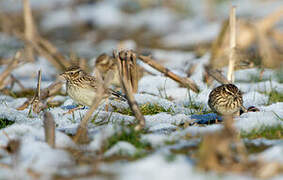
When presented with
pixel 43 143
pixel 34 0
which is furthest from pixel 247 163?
pixel 34 0

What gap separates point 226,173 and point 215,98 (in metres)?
2.54

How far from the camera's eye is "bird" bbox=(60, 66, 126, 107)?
648 cm

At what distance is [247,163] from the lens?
3672 millimetres

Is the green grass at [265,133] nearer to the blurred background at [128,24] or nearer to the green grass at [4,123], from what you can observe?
the green grass at [4,123]

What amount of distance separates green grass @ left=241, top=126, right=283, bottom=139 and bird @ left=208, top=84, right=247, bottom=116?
1160 millimetres

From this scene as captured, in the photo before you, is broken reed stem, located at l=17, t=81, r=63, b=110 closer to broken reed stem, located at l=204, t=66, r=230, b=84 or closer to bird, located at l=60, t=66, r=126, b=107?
bird, located at l=60, t=66, r=126, b=107

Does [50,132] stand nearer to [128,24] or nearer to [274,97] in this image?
[274,97]

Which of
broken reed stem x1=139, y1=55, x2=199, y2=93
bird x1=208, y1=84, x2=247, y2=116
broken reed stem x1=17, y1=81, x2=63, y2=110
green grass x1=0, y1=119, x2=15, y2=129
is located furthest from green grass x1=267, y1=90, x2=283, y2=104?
green grass x1=0, y1=119, x2=15, y2=129

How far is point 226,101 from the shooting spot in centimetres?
596

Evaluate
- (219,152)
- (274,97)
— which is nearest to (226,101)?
(274,97)

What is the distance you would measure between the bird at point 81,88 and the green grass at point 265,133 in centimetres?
216

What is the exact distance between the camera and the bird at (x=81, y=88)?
648 cm

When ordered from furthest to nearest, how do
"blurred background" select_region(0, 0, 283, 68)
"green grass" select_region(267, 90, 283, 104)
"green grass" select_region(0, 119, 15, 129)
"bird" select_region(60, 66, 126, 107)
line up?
"blurred background" select_region(0, 0, 283, 68) < "green grass" select_region(267, 90, 283, 104) < "bird" select_region(60, 66, 126, 107) < "green grass" select_region(0, 119, 15, 129)

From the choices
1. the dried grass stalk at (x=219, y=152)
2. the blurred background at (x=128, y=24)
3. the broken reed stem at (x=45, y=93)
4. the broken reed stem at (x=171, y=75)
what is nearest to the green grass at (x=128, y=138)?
the dried grass stalk at (x=219, y=152)
